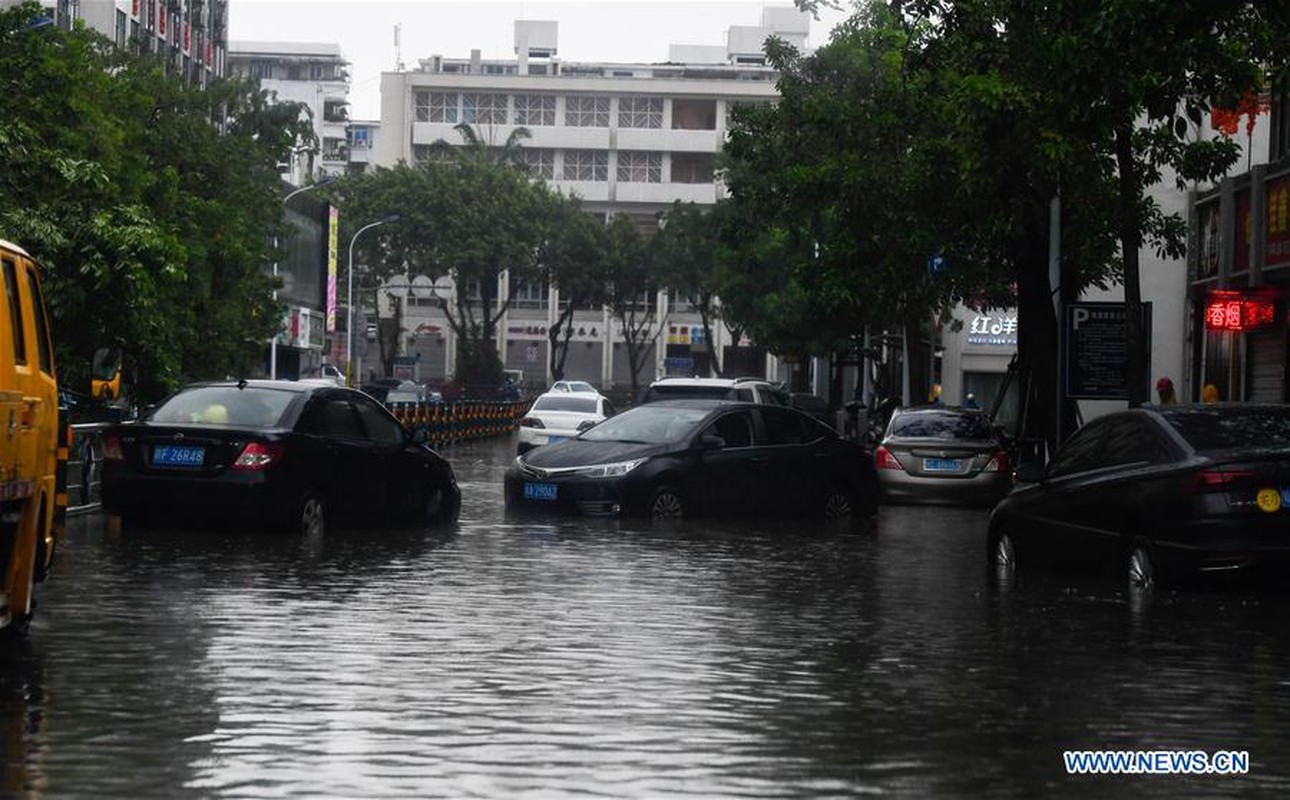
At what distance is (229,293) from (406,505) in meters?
27.8

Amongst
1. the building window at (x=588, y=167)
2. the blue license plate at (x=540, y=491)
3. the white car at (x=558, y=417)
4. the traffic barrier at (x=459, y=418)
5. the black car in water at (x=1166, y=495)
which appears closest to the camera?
the black car in water at (x=1166, y=495)

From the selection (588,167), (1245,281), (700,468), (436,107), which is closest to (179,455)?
(700,468)

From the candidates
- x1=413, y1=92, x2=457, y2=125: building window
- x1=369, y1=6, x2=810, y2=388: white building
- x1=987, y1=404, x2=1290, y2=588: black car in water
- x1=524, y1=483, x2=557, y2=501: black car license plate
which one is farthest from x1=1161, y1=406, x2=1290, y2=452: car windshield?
x1=413, y1=92, x2=457, y2=125: building window

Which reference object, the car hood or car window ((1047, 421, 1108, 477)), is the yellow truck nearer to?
car window ((1047, 421, 1108, 477))

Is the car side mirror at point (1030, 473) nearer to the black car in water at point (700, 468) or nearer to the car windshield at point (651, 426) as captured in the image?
the black car in water at point (700, 468)

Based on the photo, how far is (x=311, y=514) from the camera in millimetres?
19500

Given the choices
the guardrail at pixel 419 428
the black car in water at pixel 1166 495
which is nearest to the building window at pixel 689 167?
the guardrail at pixel 419 428

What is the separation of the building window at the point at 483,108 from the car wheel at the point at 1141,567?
4476 inches

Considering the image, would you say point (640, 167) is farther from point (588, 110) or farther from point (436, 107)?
point (436, 107)

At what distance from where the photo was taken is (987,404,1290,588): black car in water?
14148mm

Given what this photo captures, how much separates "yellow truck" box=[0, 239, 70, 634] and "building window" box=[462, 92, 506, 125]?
383 ft

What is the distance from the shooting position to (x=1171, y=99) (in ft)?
66.7

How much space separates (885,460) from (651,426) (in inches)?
246

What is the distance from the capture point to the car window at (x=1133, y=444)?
14961 mm
